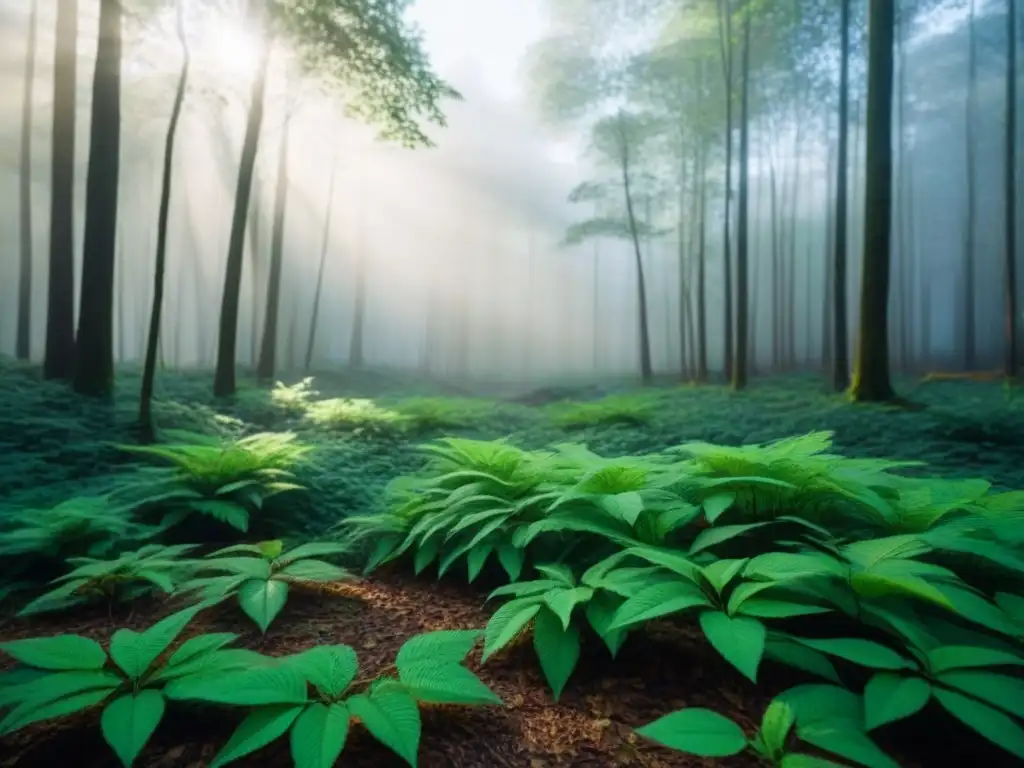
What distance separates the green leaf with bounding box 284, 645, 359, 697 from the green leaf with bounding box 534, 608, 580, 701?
24.5 inches

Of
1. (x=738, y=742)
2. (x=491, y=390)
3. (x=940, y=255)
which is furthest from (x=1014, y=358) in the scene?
(x=940, y=255)

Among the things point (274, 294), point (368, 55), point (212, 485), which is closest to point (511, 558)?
point (212, 485)

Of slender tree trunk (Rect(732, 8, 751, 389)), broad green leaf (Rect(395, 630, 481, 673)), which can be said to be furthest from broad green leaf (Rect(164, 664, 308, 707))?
slender tree trunk (Rect(732, 8, 751, 389))

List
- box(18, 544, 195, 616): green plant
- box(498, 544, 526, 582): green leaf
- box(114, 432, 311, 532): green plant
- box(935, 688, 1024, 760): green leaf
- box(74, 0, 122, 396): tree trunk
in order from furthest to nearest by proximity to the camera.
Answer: box(74, 0, 122, 396): tree trunk, box(114, 432, 311, 532): green plant, box(18, 544, 195, 616): green plant, box(498, 544, 526, 582): green leaf, box(935, 688, 1024, 760): green leaf

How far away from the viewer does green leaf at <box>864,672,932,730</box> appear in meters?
1.23

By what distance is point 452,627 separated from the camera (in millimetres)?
2268

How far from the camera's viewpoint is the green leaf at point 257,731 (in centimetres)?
121

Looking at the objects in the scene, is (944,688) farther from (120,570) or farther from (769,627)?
(120,570)

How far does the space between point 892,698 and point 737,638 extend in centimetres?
38

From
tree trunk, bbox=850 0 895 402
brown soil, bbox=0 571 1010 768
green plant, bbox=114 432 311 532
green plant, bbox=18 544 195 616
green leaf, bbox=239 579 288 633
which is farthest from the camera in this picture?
tree trunk, bbox=850 0 895 402

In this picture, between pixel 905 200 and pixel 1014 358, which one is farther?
pixel 905 200

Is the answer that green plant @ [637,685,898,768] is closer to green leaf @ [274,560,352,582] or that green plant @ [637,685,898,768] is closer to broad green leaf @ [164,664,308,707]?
broad green leaf @ [164,664,308,707]

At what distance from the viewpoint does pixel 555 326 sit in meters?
45.1

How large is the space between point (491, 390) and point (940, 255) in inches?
1085
